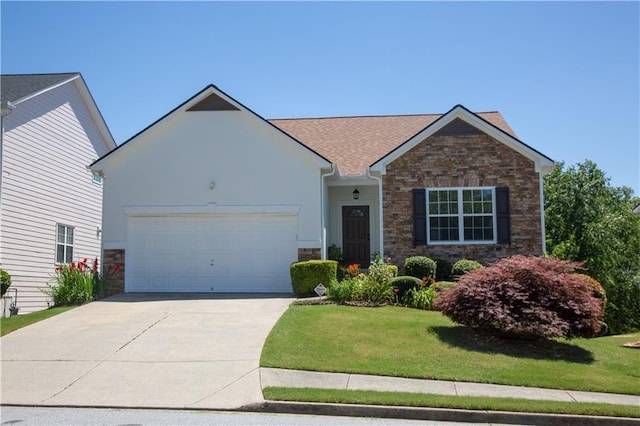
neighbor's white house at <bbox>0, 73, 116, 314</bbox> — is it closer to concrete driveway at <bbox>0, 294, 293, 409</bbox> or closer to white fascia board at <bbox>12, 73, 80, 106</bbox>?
white fascia board at <bbox>12, 73, 80, 106</bbox>

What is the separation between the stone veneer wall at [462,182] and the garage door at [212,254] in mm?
3183

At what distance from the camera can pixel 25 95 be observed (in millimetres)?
18672

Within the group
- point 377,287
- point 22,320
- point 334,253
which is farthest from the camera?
point 334,253

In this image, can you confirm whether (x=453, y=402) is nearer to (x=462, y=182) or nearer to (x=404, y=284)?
(x=404, y=284)

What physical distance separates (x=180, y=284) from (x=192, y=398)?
32.3 ft

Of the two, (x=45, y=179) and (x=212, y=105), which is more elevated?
(x=212, y=105)

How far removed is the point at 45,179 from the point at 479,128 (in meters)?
14.3

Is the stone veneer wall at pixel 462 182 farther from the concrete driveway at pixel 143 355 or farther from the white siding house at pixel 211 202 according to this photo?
the concrete driveway at pixel 143 355

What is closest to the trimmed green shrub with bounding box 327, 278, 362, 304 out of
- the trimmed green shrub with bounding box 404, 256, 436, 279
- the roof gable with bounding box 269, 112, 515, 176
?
the trimmed green shrub with bounding box 404, 256, 436, 279

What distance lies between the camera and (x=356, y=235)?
20359mm

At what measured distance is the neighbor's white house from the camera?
60.1 feet

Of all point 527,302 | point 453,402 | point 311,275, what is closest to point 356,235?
point 311,275

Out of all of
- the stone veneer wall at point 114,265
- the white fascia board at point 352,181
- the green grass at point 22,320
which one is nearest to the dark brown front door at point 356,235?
the white fascia board at point 352,181

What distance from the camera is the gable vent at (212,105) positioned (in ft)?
61.1
